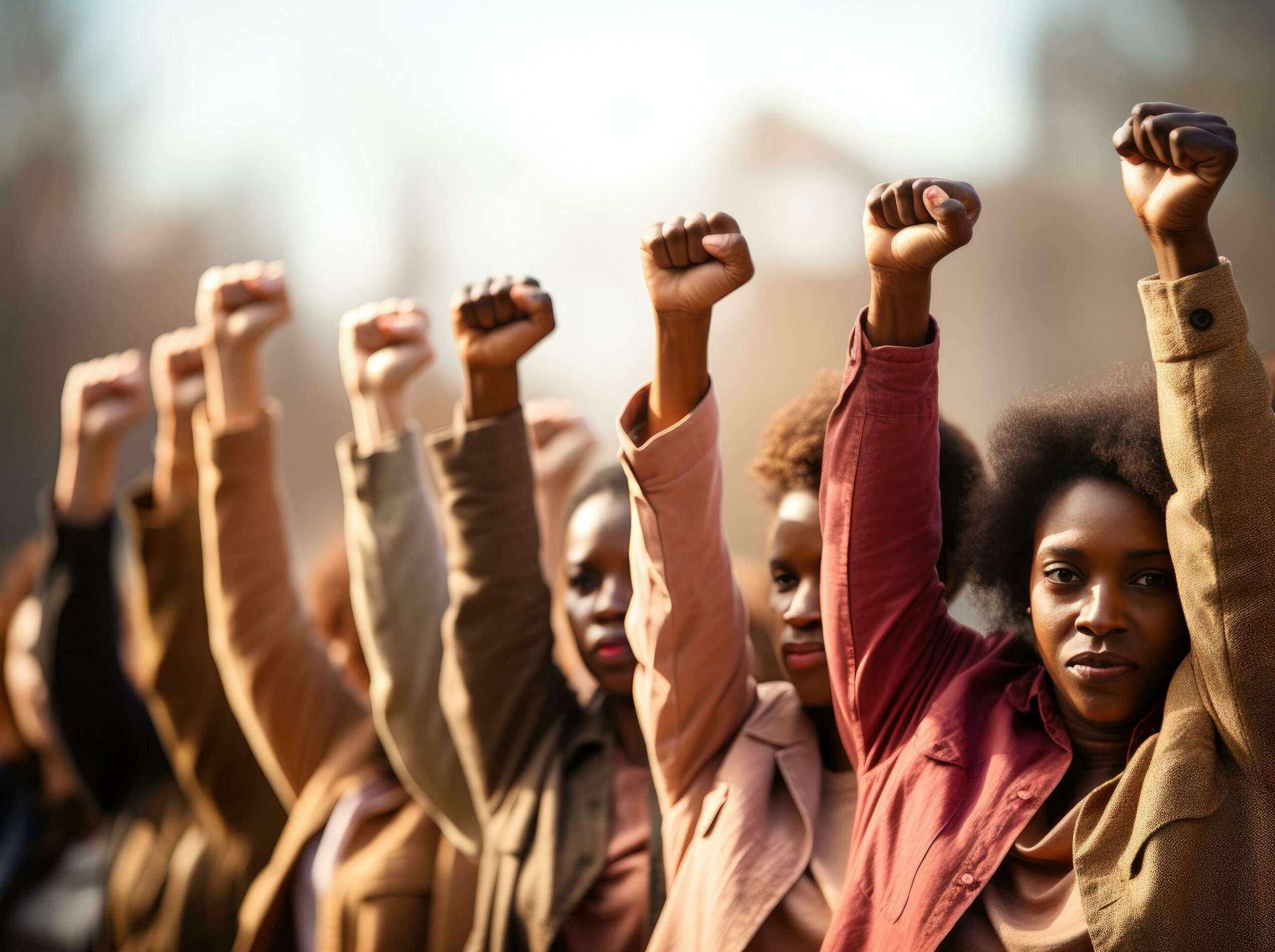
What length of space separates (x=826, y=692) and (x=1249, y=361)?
447 mm

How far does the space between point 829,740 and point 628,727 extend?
0.22 meters

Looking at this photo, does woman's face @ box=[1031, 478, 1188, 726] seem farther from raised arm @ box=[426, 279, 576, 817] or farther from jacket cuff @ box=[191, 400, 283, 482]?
jacket cuff @ box=[191, 400, 283, 482]

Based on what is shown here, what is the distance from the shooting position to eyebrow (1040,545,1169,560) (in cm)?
88

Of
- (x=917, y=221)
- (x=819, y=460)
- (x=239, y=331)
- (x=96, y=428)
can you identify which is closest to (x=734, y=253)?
(x=917, y=221)

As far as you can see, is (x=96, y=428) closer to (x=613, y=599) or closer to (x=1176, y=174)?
(x=613, y=599)

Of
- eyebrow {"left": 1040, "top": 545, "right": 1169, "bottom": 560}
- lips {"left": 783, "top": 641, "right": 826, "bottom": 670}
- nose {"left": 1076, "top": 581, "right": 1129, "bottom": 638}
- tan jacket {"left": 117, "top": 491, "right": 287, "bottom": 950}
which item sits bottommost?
tan jacket {"left": 117, "top": 491, "right": 287, "bottom": 950}

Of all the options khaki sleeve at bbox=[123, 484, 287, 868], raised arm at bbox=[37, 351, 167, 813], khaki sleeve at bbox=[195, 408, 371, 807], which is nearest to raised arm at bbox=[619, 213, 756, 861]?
khaki sleeve at bbox=[195, 408, 371, 807]

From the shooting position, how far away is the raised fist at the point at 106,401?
1.66 metres

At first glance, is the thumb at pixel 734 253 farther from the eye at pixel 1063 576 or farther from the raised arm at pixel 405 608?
the raised arm at pixel 405 608

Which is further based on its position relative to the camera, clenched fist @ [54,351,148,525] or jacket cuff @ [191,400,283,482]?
clenched fist @ [54,351,148,525]

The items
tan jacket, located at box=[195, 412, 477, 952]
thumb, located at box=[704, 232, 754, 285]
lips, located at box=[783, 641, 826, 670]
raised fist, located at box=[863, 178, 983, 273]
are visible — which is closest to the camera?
raised fist, located at box=[863, 178, 983, 273]

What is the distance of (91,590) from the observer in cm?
163

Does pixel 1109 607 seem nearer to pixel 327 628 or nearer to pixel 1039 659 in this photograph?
pixel 1039 659

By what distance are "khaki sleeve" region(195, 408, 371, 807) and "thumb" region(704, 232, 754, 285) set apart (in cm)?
70
